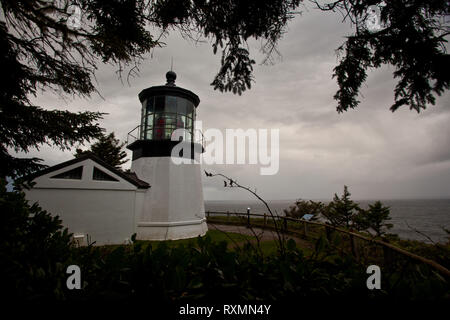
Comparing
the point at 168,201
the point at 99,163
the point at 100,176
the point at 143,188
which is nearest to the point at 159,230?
the point at 168,201

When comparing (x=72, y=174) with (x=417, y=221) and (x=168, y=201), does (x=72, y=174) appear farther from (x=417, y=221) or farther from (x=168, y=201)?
(x=417, y=221)

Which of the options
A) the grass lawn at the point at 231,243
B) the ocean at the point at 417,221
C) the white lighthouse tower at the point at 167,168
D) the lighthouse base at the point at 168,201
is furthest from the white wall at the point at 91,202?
the ocean at the point at 417,221

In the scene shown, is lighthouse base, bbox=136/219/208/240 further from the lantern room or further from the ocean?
the lantern room

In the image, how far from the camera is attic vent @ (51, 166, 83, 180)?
8505 millimetres

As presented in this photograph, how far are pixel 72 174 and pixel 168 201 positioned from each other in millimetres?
4575

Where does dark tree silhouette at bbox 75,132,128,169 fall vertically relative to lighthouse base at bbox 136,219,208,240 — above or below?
above

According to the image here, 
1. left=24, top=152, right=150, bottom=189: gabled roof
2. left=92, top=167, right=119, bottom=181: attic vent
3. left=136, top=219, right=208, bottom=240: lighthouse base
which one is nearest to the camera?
left=24, top=152, right=150, bottom=189: gabled roof

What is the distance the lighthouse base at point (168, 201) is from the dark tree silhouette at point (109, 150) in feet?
51.8

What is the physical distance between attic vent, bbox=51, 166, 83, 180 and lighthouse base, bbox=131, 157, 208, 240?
118 inches

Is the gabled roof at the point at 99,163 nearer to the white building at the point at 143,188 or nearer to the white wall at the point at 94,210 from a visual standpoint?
the white building at the point at 143,188

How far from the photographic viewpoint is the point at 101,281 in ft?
3.51

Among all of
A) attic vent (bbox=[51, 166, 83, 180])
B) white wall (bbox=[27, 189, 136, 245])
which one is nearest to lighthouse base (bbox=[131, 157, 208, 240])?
white wall (bbox=[27, 189, 136, 245])

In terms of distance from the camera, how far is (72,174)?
8805mm

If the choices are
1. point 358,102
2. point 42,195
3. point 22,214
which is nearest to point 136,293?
point 22,214
